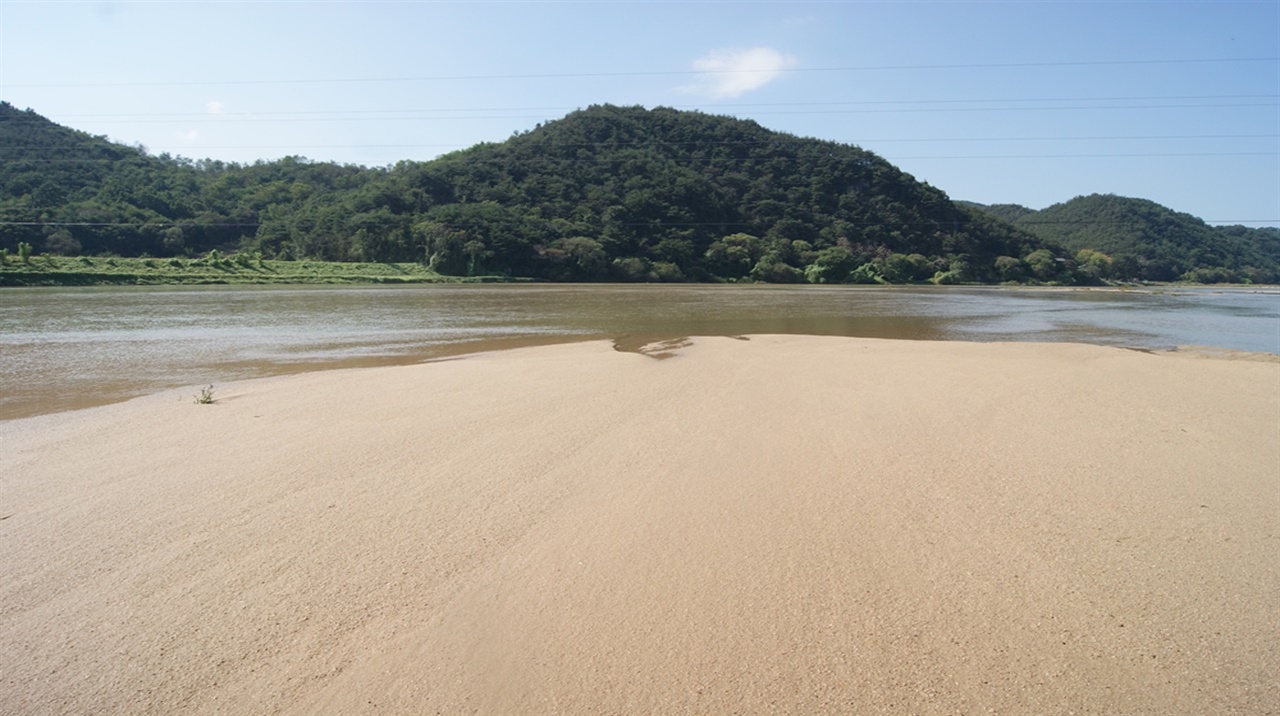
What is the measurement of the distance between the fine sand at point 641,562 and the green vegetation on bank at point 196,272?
153ft

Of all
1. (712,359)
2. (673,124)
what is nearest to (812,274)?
(673,124)

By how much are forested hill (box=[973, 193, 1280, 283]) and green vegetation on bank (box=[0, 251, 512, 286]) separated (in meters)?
78.6

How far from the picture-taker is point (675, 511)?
13.6 feet

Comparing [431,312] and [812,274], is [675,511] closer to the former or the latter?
[431,312]

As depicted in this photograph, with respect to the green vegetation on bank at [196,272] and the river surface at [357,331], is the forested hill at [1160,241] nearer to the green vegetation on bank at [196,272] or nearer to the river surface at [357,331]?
the river surface at [357,331]

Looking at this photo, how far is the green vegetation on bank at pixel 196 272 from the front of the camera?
1666 inches

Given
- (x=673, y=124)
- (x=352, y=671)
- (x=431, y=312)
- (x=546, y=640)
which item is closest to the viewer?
(x=352, y=671)

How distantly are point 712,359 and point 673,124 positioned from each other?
87.8 metres

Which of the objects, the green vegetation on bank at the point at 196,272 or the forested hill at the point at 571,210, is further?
the forested hill at the point at 571,210

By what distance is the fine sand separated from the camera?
8.41 ft

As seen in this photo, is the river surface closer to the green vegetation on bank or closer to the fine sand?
the fine sand

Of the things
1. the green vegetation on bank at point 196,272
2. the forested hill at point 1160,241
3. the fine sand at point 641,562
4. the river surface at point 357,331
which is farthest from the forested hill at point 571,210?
the fine sand at point 641,562

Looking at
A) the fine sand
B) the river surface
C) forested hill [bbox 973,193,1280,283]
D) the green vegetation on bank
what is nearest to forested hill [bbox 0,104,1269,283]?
the green vegetation on bank

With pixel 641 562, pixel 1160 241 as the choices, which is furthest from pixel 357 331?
pixel 1160 241
